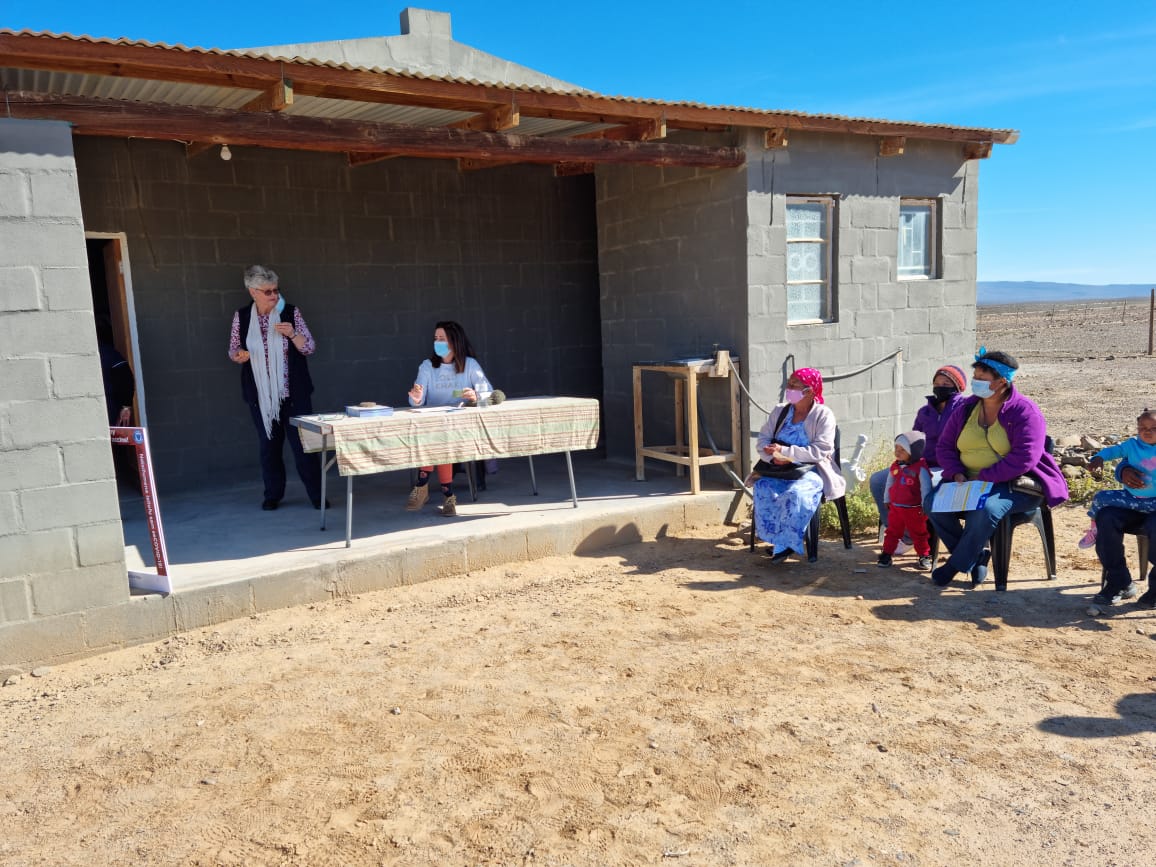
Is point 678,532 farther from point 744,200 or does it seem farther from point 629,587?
point 744,200

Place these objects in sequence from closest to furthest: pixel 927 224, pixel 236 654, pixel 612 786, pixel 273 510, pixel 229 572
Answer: pixel 612 786, pixel 236 654, pixel 229 572, pixel 273 510, pixel 927 224

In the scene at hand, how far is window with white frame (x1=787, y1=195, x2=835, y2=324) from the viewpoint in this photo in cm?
755

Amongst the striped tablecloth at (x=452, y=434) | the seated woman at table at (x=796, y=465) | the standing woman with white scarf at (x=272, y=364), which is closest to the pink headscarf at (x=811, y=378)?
the seated woman at table at (x=796, y=465)

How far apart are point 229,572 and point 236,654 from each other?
0.72 metres

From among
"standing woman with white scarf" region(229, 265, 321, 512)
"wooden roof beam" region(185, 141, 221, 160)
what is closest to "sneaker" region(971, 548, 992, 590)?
"standing woman with white scarf" region(229, 265, 321, 512)

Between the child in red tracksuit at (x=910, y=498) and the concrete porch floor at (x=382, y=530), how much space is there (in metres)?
1.50

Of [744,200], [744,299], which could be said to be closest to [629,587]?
[744,299]

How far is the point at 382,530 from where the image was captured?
6324 millimetres

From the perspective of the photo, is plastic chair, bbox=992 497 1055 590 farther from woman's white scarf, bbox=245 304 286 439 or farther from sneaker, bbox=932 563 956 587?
woman's white scarf, bbox=245 304 286 439

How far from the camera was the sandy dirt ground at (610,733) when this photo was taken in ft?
10.1

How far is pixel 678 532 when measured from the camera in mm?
7004

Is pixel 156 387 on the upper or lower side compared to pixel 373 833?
upper

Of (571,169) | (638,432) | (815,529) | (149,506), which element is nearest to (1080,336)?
(571,169)

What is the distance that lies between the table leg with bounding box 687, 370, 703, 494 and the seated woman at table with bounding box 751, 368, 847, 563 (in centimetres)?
96
